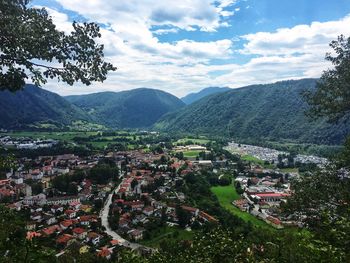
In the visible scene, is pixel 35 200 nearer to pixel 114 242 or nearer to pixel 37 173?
pixel 37 173

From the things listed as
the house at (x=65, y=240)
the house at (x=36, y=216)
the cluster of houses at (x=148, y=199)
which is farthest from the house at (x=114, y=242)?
the house at (x=36, y=216)

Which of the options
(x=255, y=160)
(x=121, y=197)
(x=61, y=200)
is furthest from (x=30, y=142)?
(x=255, y=160)

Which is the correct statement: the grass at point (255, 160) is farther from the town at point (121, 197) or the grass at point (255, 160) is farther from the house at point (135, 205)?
the house at point (135, 205)

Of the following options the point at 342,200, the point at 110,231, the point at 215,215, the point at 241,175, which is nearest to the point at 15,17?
the point at 342,200

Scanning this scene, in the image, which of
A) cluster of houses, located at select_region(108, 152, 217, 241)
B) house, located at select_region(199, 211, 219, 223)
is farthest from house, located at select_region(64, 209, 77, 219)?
house, located at select_region(199, 211, 219, 223)

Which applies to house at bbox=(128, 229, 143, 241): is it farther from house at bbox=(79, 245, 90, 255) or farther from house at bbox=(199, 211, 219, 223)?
house at bbox=(199, 211, 219, 223)

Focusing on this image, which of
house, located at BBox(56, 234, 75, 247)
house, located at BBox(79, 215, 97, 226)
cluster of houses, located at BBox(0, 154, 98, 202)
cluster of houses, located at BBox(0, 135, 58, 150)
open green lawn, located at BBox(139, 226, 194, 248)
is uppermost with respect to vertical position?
cluster of houses, located at BBox(0, 135, 58, 150)
